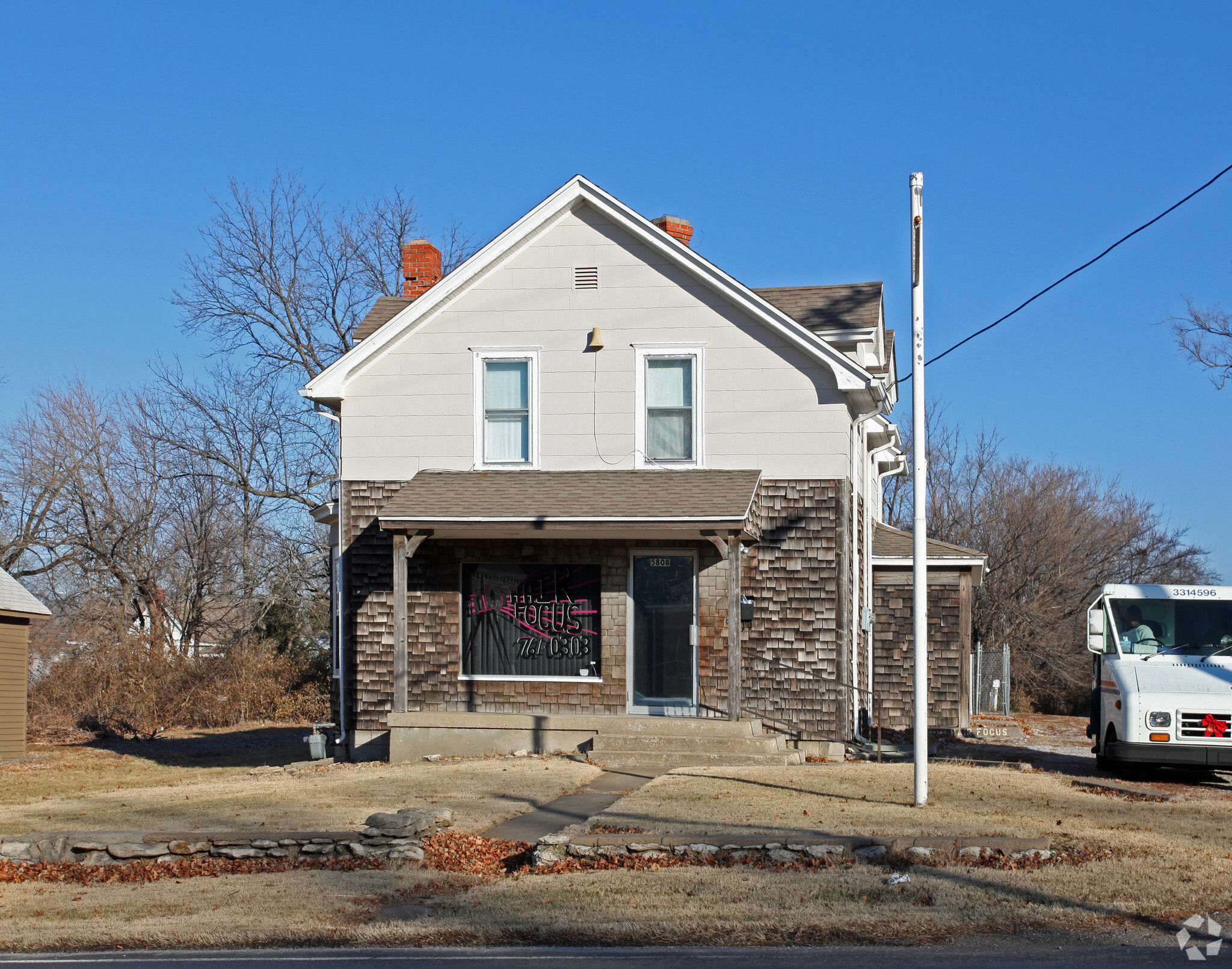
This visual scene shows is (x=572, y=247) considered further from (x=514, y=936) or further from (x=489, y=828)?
(x=514, y=936)

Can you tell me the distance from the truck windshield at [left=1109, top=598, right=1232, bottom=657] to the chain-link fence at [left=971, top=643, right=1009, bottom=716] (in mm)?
14089

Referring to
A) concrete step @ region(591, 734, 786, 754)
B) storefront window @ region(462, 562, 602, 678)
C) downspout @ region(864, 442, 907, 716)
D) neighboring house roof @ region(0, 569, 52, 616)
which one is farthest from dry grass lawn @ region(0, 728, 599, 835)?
neighboring house roof @ region(0, 569, 52, 616)

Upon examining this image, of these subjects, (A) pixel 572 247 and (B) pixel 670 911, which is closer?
(B) pixel 670 911

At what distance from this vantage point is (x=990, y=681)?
31.7m

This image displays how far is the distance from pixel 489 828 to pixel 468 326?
30.4 feet

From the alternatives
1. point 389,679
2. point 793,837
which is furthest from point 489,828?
point 389,679

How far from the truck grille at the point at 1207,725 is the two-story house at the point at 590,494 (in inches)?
187

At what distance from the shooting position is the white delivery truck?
13.9 m

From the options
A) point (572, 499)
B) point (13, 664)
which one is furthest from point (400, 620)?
point (13, 664)

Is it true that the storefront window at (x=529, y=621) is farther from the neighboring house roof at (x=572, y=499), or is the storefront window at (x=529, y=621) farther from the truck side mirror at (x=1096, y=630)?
the truck side mirror at (x=1096, y=630)

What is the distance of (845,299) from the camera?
1969 centimetres

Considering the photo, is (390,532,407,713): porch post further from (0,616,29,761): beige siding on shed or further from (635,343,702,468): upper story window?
(0,616,29,761): beige siding on shed

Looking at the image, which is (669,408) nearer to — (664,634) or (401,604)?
(664,634)

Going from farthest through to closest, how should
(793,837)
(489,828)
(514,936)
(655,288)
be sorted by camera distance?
1. (655,288)
2. (489,828)
3. (793,837)
4. (514,936)
